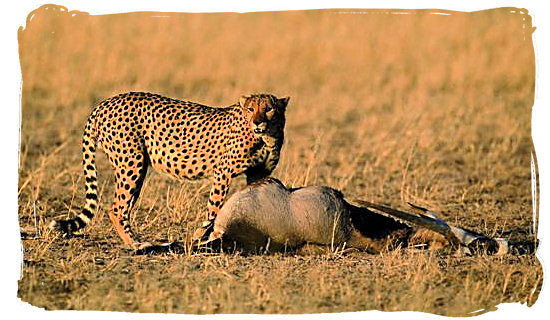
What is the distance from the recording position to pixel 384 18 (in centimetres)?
687

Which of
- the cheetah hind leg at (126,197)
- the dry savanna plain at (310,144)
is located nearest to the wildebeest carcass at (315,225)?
the dry savanna plain at (310,144)

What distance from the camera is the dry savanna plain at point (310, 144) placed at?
578 centimetres

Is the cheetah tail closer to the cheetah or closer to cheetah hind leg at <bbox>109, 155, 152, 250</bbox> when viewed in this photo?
the cheetah

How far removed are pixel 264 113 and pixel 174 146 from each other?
1.94 ft

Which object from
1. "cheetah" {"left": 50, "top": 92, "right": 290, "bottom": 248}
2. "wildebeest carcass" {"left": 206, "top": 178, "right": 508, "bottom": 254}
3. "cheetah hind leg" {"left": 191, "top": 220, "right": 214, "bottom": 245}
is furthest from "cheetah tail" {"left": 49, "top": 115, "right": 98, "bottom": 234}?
"wildebeest carcass" {"left": 206, "top": 178, "right": 508, "bottom": 254}

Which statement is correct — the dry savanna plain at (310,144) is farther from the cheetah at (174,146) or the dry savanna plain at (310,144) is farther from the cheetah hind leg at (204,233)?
the cheetah at (174,146)

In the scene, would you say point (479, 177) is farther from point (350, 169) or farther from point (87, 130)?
point (87, 130)

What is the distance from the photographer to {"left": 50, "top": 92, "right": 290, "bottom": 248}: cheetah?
649cm

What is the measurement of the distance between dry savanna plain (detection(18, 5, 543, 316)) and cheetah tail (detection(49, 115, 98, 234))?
0.10m

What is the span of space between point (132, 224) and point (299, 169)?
174 cm

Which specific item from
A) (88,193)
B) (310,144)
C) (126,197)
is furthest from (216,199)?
(310,144)

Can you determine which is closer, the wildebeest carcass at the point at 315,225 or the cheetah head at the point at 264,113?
the wildebeest carcass at the point at 315,225

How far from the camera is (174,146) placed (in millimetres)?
6602

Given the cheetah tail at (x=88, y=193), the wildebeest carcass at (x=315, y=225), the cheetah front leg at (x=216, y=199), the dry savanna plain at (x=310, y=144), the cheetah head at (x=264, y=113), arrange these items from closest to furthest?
the dry savanna plain at (x=310, y=144)
the wildebeest carcass at (x=315, y=225)
the cheetah head at (x=264, y=113)
the cheetah front leg at (x=216, y=199)
the cheetah tail at (x=88, y=193)
